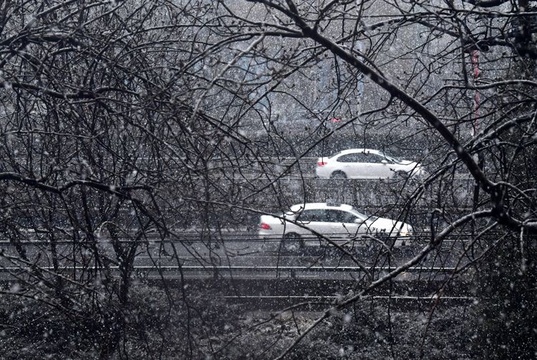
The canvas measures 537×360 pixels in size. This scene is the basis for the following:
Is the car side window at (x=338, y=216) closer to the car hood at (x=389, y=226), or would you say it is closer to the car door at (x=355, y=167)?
the car hood at (x=389, y=226)

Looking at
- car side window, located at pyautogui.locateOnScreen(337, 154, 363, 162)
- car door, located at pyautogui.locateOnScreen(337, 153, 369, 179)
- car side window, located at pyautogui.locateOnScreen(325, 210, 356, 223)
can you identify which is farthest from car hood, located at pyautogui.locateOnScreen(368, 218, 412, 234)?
car side window, located at pyautogui.locateOnScreen(337, 154, 363, 162)

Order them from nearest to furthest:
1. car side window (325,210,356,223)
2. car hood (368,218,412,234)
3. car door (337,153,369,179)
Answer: car hood (368,218,412,234), car side window (325,210,356,223), car door (337,153,369,179)

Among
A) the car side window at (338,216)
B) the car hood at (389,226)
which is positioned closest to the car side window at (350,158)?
the car side window at (338,216)

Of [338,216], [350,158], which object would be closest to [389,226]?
[338,216]

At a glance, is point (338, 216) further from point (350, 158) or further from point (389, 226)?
point (350, 158)

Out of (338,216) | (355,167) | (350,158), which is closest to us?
(338,216)

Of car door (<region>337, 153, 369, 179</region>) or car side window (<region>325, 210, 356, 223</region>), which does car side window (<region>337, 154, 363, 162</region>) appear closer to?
car door (<region>337, 153, 369, 179</region>)

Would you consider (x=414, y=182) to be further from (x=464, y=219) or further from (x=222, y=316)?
(x=222, y=316)

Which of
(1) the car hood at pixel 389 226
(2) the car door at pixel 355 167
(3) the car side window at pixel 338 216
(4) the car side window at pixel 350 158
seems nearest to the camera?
(1) the car hood at pixel 389 226

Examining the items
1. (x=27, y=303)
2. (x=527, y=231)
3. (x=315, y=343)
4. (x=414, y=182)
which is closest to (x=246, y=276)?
(x=315, y=343)

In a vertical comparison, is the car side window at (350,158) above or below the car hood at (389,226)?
above

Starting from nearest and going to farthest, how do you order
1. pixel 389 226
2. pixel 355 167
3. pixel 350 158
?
pixel 389 226
pixel 355 167
pixel 350 158

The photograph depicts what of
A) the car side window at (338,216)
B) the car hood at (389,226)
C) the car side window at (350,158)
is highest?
the car side window at (350,158)

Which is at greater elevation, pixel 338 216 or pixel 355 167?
pixel 355 167
